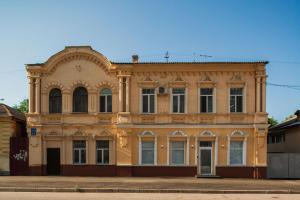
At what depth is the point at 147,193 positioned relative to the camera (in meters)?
20.6

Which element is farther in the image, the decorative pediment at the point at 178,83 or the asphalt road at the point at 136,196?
the decorative pediment at the point at 178,83

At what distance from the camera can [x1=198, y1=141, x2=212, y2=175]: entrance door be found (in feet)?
94.9

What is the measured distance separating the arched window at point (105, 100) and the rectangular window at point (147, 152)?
364 centimetres

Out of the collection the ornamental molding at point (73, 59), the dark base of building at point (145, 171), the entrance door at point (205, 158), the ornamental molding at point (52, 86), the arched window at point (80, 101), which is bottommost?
the dark base of building at point (145, 171)

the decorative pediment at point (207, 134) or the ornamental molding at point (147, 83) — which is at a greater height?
the ornamental molding at point (147, 83)

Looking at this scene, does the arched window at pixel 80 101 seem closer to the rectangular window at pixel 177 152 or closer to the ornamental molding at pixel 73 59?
the ornamental molding at pixel 73 59

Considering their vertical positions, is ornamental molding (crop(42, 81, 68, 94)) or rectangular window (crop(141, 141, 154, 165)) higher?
ornamental molding (crop(42, 81, 68, 94))

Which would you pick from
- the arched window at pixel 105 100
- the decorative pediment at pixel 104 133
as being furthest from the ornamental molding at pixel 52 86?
the decorative pediment at pixel 104 133

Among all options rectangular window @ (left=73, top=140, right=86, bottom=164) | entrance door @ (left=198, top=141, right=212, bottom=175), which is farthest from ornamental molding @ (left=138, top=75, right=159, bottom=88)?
rectangular window @ (left=73, top=140, right=86, bottom=164)

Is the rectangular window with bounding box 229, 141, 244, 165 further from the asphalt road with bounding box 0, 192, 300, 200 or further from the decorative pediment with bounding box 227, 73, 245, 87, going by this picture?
the asphalt road with bounding box 0, 192, 300, 200

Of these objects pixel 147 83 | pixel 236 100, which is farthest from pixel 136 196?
pixel 236 100

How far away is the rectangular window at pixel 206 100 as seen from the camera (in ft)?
95.8

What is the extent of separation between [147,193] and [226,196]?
157 inches

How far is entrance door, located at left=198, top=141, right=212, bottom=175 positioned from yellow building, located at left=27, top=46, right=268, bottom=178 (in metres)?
0.07
